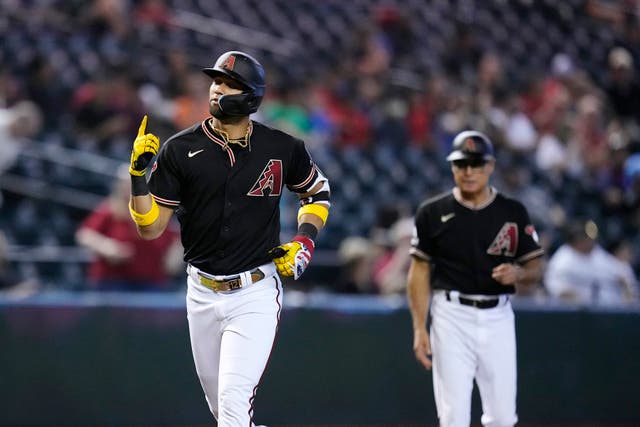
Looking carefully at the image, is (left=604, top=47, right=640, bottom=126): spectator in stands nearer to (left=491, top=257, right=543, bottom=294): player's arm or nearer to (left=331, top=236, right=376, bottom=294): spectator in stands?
(left=331, top=236, right=376, bottom=294): spectator in stands

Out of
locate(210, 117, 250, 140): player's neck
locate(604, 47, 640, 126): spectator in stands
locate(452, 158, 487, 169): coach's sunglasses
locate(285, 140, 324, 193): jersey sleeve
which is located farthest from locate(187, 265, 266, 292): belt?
locate(604, 47, 640, 126): spectator in stands

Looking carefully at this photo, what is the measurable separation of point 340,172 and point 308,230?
6.23 meters

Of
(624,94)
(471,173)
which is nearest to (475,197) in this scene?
(471,173)

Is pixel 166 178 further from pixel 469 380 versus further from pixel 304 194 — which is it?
pixel 469 380

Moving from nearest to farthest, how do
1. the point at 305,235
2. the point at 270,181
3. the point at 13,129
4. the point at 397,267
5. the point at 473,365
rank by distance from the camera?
the point at 270,181 < the point at 305,235 < the point at 473,365 < the point at 397,267 < the point at 13,129

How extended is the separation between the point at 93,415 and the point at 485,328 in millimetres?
3028

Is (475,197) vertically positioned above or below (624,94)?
below

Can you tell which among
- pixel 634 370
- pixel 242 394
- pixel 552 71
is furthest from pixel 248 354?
pixel 552 71

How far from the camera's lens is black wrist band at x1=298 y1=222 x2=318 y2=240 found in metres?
5.14

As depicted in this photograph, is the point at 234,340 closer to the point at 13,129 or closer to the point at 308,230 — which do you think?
the point at 308,230

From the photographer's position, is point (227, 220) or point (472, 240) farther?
point (472, 240)

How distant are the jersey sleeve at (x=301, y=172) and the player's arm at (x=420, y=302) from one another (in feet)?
3.19

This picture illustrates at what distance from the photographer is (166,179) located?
486 centimetres

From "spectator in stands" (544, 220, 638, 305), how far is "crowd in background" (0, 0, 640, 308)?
6 centimetres
